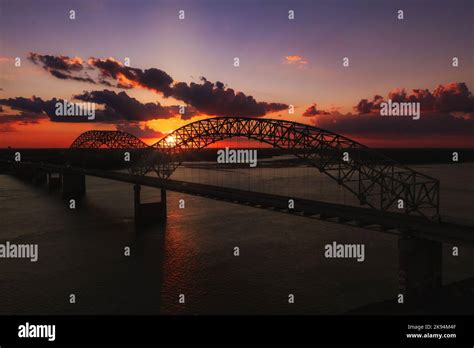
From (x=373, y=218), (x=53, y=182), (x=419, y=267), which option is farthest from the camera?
(x=53, y=182)

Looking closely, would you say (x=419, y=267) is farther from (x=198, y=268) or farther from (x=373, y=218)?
(x=198, y=268)

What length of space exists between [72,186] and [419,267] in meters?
116

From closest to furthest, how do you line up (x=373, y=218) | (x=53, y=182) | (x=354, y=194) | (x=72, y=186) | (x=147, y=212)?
(x=373, y=218), (x=354, y=194), (x=147, y=212), (x=72, y=186), (x=53, y=182)

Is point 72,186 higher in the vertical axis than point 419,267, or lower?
higher

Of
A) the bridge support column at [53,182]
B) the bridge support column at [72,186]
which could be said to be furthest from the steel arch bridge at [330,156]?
the bridge support column at [53,182]

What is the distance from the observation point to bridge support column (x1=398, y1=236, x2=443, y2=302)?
31.1 m

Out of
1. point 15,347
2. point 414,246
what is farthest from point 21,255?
point 414,246

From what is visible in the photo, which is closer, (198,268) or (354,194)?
(198,268)

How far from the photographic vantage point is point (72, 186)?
4838 inches

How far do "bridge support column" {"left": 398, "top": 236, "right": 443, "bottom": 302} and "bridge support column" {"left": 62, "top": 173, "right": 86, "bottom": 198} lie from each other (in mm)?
111809

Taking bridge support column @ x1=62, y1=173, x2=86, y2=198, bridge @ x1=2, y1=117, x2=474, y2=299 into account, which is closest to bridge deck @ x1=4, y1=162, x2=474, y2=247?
bridge @ x1=2, y1=117, x2=474, y2=299

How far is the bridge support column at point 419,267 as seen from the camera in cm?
3114

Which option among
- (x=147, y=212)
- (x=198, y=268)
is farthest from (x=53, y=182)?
(x=198, y=268)

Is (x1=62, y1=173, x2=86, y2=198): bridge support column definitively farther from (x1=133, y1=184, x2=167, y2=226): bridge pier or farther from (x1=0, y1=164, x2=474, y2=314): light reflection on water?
(x1=133, y1=184, x2=167, y2=226): bridge pier
